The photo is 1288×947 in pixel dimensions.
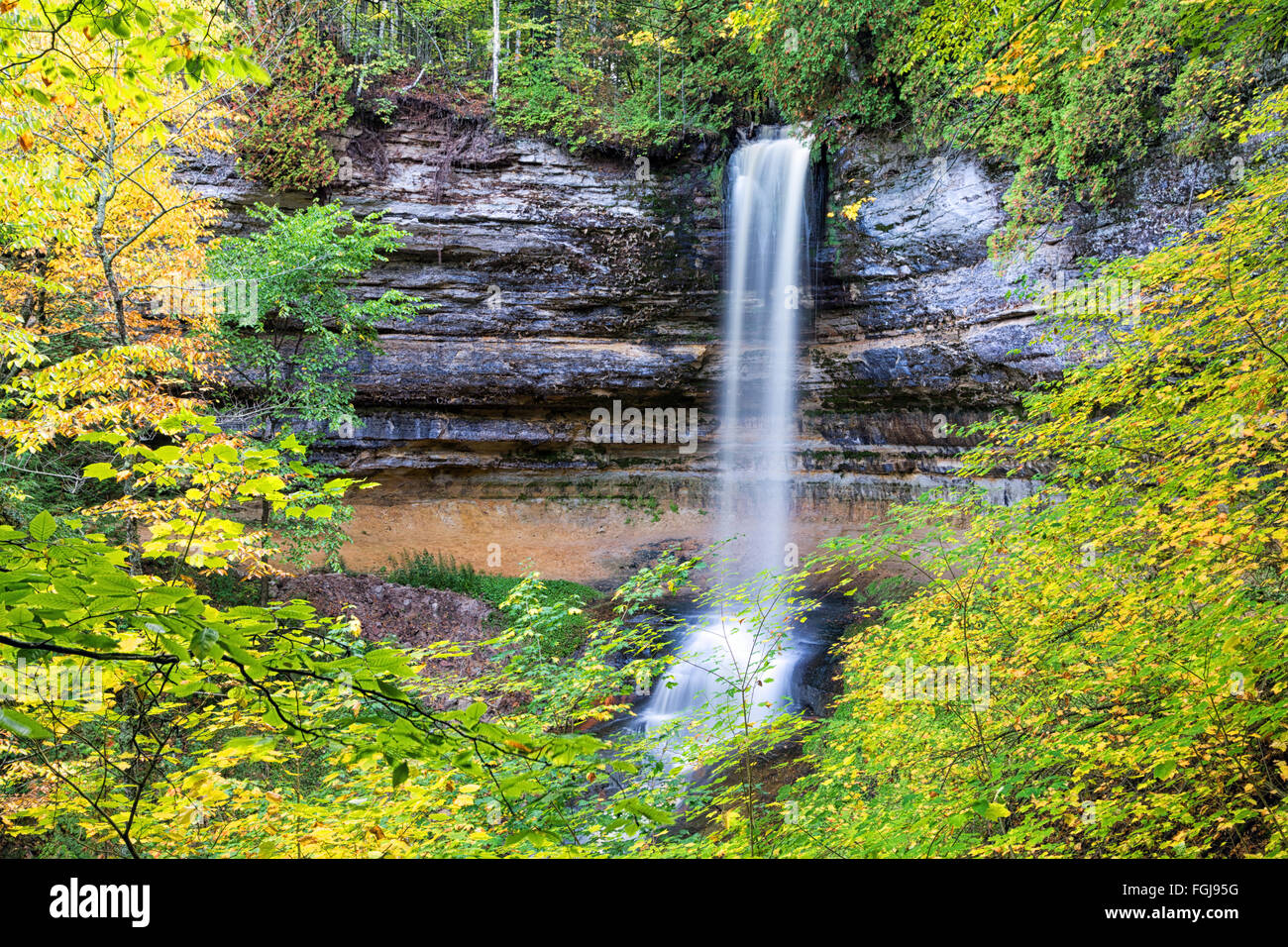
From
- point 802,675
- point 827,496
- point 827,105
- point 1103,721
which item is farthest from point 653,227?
point 1103,721

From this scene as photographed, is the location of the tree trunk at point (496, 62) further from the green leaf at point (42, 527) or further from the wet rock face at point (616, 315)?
the green leaf at point (42, 527)

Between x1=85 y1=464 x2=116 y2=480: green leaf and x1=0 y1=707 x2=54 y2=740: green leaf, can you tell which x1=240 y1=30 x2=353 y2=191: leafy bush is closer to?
x1=85 y1=464 x2=116 y2=480: green leaf

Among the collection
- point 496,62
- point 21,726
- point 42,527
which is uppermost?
point 496,62

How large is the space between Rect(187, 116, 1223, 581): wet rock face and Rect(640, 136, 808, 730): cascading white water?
0.39m

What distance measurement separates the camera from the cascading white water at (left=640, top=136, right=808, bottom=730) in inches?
527

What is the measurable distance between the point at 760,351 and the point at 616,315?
11.1 ft

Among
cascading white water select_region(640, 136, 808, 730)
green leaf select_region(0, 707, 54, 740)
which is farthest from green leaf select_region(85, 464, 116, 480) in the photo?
cascading white water select_region(640, 136, 808, 730)

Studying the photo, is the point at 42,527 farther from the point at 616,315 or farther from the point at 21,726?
the point at 616,315

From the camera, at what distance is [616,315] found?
14.4m

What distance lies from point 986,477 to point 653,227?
854 cm

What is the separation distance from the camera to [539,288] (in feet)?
46.1

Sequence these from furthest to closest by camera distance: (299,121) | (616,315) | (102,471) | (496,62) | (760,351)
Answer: (760,351) → (616,315) → (496,62) → (299,121) → (102,471)

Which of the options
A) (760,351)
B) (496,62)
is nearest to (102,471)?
(760,351)
